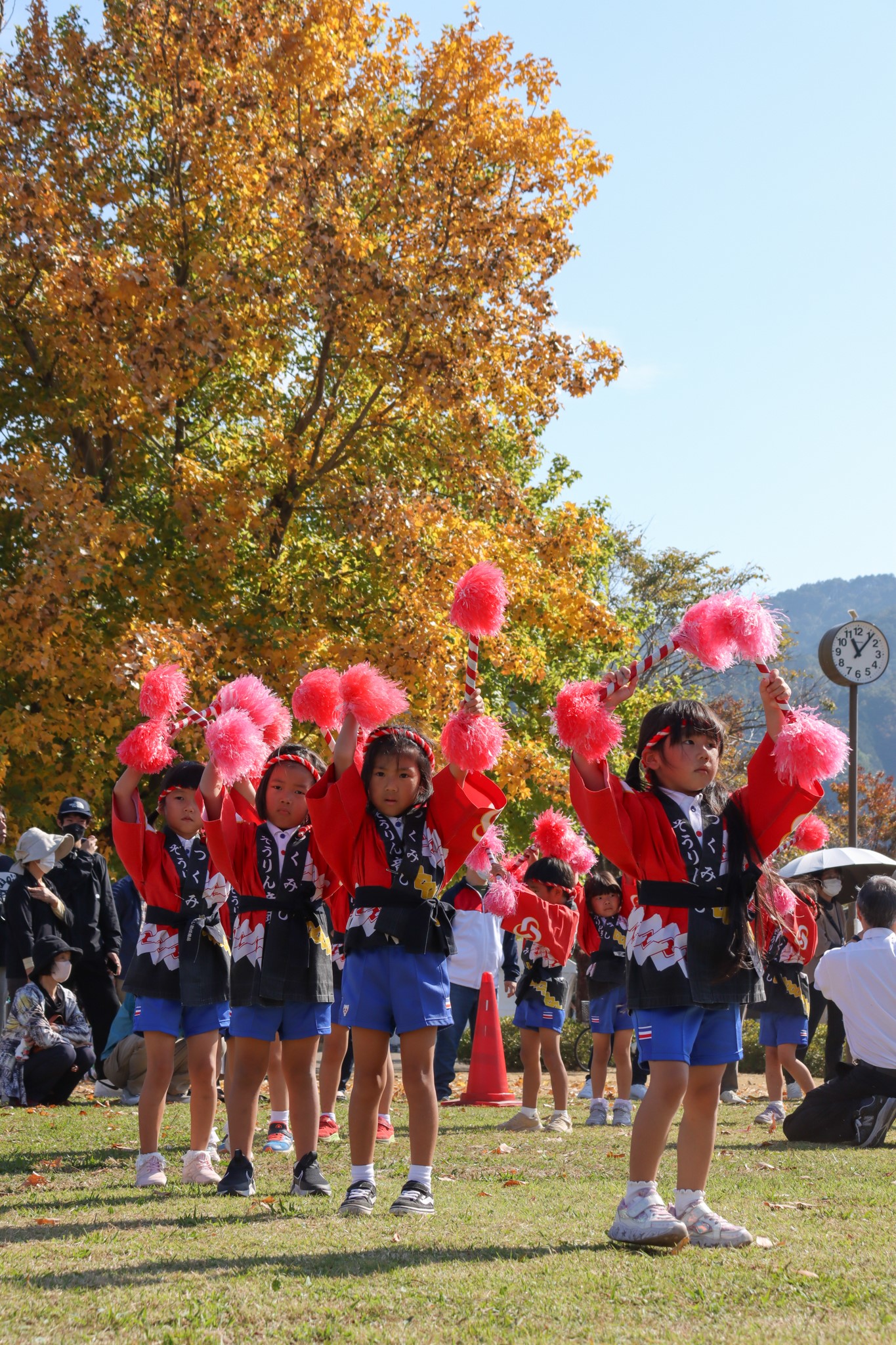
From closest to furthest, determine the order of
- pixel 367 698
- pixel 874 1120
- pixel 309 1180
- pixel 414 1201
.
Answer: pixel 414 1201, pixel 367 698, pixel 309 1180, pixel 874 1120

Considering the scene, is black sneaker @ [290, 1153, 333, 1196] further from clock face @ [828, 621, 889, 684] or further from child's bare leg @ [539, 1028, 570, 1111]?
clock face @ [828, 621, 889, 684]

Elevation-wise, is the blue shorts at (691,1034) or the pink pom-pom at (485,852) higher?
the pink pom-pom at (485,852)

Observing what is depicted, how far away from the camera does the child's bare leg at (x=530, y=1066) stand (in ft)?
27.6

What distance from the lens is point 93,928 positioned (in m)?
10.2

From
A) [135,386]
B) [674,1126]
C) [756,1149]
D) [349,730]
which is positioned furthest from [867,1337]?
[135,386]

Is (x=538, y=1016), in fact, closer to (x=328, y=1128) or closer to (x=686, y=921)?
(x=328, y=1128)

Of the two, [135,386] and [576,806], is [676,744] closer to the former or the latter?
[576,806]

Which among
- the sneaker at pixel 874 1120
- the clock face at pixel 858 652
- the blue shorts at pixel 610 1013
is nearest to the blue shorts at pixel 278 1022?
the sneaker at pixel 874 1120

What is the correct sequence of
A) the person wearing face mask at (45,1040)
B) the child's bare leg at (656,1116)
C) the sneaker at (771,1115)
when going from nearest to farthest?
the child's bare leg at (656,1116) < the sneaker at (771,1115) < the person wearing face mask at (45,1040)

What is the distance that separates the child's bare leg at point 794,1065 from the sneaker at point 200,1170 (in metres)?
4.93

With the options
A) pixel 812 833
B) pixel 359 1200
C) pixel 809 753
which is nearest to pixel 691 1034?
pixel 809 753

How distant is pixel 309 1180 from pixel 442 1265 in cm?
151

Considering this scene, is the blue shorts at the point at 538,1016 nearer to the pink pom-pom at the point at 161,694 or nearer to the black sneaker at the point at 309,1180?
the black sneaker at the point at 309,1180

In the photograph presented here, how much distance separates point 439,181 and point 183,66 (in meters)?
2.70
